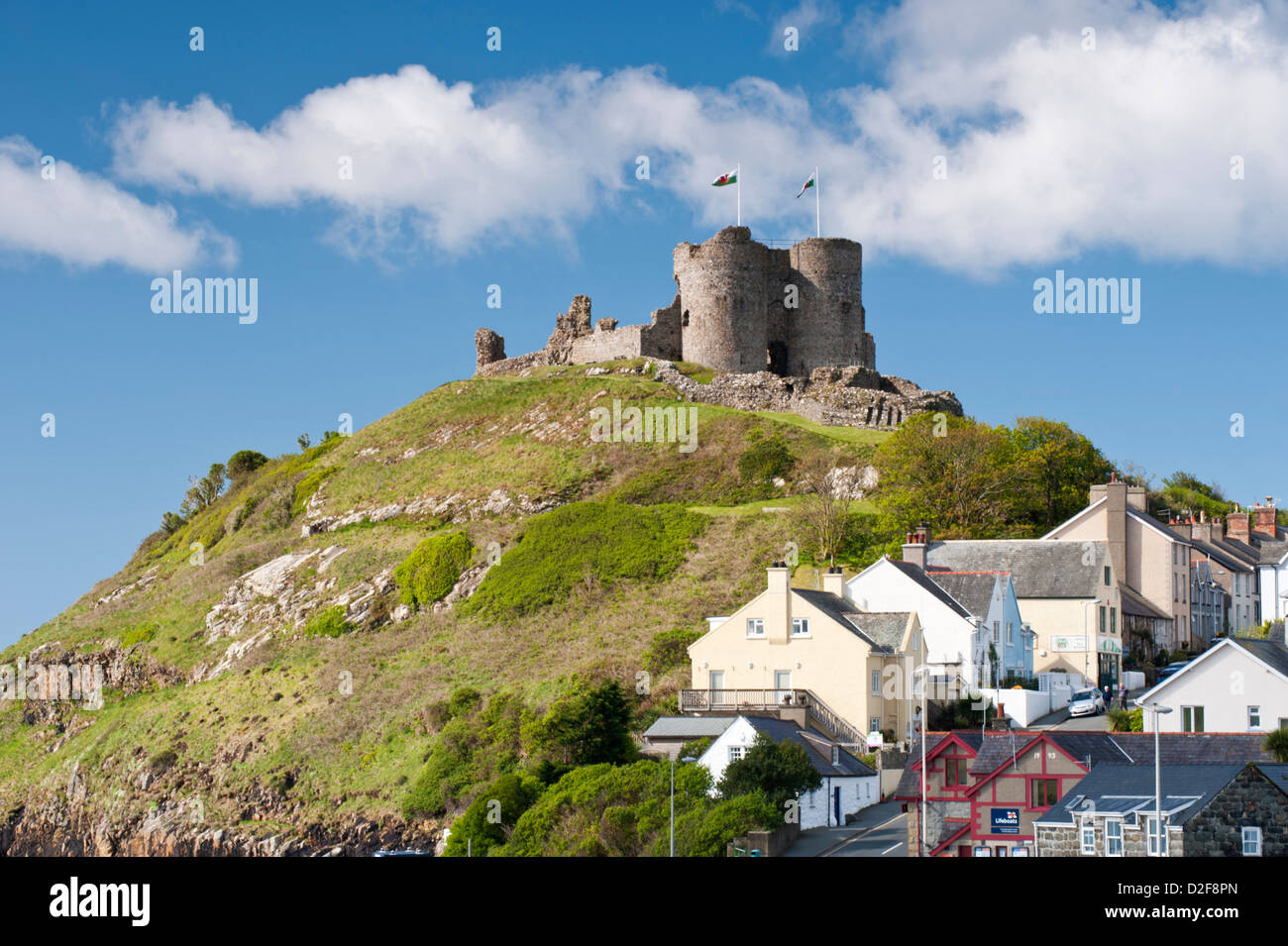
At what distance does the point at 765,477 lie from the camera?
82.8 metres

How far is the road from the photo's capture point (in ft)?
122

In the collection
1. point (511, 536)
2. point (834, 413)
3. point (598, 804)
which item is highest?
point (834, 413)

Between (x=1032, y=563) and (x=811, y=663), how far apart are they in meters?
14.9

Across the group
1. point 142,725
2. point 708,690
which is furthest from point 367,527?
point 708,690

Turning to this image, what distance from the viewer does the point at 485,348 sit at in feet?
382

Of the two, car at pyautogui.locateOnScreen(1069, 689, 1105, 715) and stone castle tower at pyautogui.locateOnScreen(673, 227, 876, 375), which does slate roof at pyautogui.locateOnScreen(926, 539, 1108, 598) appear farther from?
stone castle tower at pyautogui.locateOnScreen(673, 227, 876, 375)

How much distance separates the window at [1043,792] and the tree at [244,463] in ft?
319

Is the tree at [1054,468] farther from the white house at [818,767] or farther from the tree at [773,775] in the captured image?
the tree at [773,775]

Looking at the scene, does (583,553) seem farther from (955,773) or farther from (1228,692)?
(955,773)

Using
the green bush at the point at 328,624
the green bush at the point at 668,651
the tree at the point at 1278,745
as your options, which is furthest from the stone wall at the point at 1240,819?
the green bush at the point at 328,624
